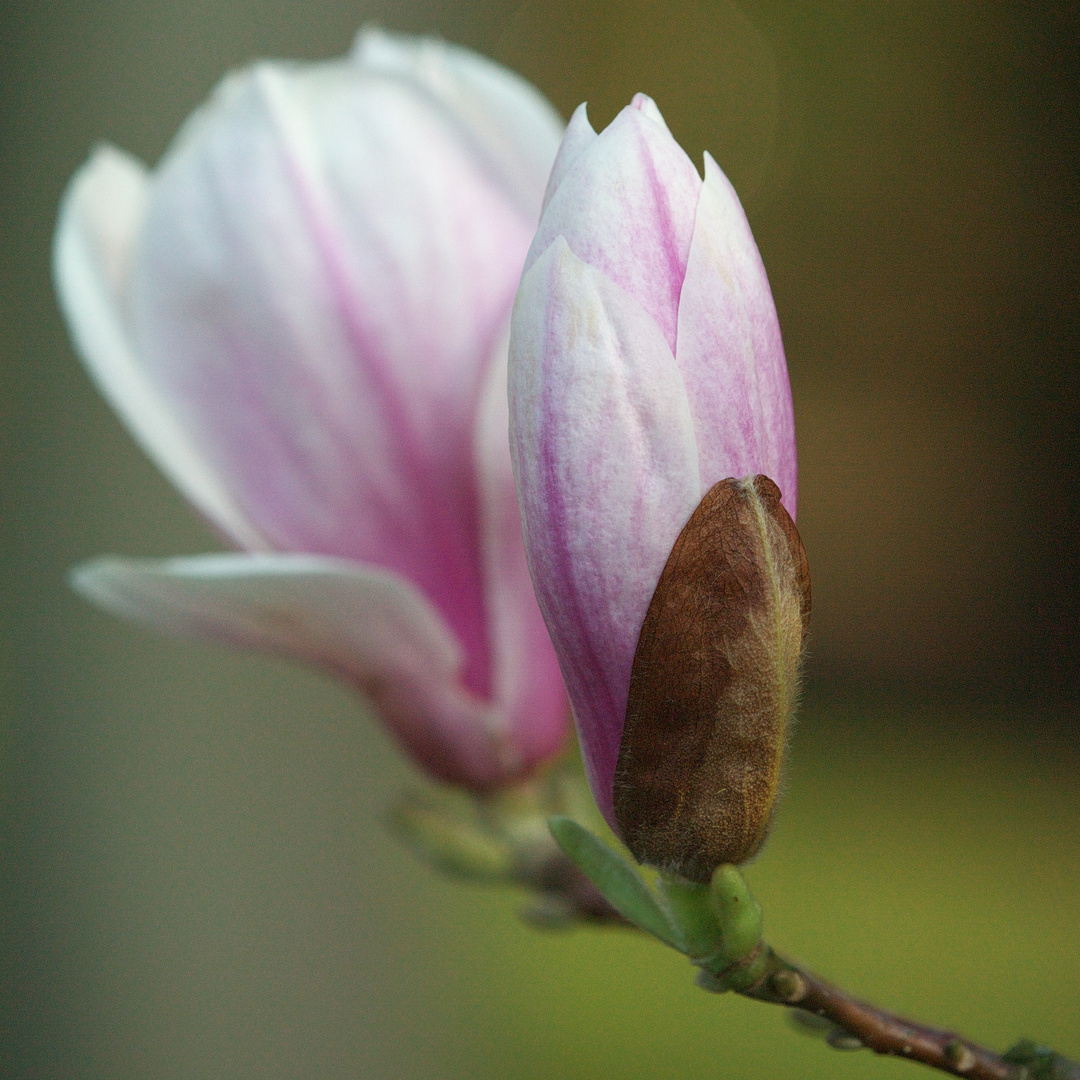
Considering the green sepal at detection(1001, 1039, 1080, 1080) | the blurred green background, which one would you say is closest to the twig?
the green sepal at detection(1001, 1039, 1080, 1080)

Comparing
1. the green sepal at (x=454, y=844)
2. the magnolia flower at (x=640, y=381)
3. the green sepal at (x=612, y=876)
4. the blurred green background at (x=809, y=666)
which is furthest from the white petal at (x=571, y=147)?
the blurred green background at (x=809, y=666)

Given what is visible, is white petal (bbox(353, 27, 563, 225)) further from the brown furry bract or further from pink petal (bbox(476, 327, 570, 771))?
the brown furry bract

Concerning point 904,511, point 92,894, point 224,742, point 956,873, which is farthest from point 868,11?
point 92,894

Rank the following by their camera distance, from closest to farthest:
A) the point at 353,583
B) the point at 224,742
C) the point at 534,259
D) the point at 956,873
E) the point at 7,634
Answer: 1. the point at 534,259
2. the point at 353,583
3. the point at 7,634
4. the point at 224,742
5. the point at 956,873

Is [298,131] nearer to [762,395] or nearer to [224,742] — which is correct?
[762,395]

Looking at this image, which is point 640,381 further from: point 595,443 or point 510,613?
point 510,613

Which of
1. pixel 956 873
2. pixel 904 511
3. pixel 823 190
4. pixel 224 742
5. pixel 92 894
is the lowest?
→ pixel 92 894
